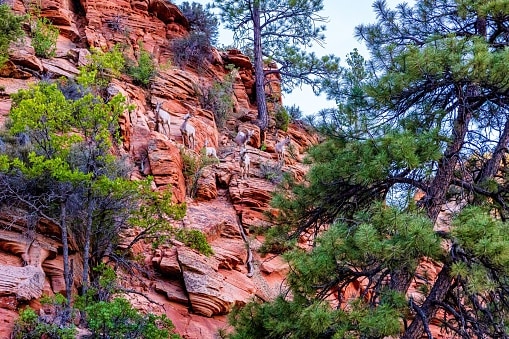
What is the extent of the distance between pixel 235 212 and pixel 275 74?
12879 millimetres

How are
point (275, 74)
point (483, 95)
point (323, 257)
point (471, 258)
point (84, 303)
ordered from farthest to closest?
point (275, 74) → point (84, 303) → point (483, 95) → point (323, 257) → point (471, 258)

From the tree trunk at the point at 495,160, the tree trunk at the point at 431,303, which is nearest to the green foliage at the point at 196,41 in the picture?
the tree trunk at the point at 495,160

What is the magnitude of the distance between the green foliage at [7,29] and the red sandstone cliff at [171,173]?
1.67 ft

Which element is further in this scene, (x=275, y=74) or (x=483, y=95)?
(x=275, y=74)

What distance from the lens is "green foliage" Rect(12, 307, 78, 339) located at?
7820mm

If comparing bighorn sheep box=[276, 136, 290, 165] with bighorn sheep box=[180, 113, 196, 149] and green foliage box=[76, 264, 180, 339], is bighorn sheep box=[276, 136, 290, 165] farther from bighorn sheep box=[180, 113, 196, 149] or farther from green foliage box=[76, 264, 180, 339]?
green foliage box=[76, 264, 180, 339]

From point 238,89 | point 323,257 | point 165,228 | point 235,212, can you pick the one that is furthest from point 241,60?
point 323,257

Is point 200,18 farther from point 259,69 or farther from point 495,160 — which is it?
point 495,160

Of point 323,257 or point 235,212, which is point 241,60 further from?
point 323,257

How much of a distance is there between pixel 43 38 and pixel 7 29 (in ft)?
6.09

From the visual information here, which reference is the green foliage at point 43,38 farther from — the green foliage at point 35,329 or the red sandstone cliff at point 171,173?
the green foliage at point 35,329

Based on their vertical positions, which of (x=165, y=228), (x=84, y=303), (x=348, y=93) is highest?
(x=348, y=93)

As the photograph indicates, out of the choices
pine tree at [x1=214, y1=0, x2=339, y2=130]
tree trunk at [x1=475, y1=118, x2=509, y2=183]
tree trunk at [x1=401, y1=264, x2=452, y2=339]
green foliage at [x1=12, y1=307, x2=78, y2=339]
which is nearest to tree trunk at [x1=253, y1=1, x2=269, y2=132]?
pine tree at [x1=214, y1=0, x2=339, y2=130]

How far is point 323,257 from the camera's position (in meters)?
7.04
